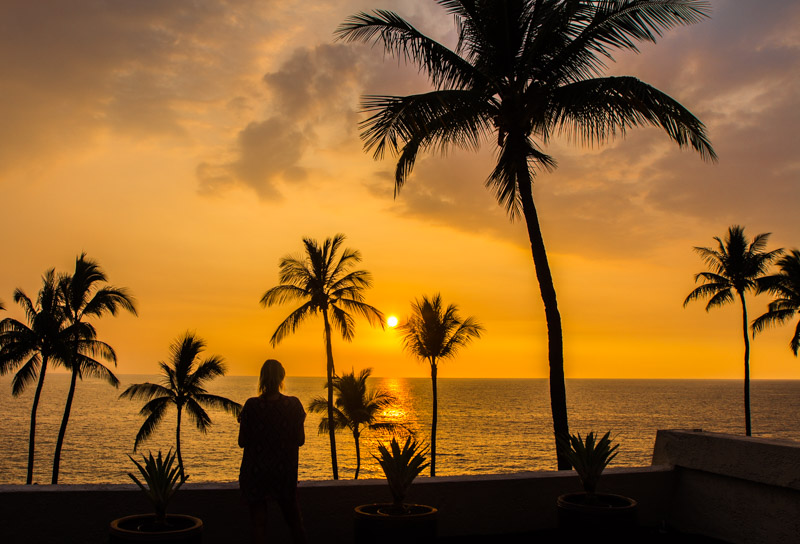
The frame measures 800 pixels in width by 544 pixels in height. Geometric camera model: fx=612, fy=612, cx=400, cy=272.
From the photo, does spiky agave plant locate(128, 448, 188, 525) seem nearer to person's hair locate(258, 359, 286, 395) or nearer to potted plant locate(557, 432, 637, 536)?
person's hair locate(258, 359, 286, 395)

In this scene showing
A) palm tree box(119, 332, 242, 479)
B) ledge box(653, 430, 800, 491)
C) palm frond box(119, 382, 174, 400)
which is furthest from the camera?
palm tree box(119, 332, 242, 479)

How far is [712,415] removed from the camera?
12450cm

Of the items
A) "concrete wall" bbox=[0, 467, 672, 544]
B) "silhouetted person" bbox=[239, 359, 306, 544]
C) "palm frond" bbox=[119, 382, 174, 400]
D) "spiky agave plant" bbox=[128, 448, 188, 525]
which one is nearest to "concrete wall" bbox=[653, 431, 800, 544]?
"concrete wall" bbox=[0, 467, 672, 544]

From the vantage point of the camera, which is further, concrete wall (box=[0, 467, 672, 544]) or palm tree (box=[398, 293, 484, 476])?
palm tree (box=[398, 293, 484, 476])

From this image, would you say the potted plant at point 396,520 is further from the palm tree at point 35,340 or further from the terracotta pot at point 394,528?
the palm tree at point 35,340

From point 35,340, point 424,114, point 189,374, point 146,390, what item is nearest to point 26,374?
point 35,340

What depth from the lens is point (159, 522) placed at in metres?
3.78

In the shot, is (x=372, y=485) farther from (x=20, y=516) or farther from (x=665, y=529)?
(x=665, y=529)

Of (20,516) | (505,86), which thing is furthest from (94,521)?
(505,86)

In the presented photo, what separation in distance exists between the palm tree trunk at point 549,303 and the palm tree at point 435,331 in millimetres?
25696

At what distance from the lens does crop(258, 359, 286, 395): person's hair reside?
4488 mm

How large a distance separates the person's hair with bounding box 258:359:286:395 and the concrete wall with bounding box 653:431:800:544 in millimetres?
3925

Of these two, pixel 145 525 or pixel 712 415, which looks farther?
pixel 712 415

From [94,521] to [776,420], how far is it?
131 m
